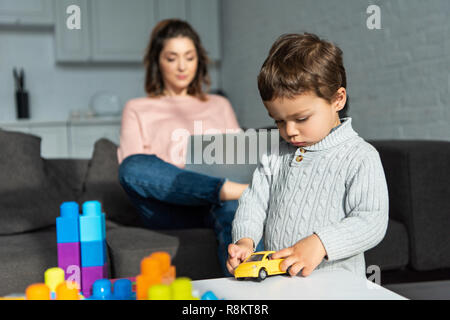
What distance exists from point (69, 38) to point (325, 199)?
10.9 feet

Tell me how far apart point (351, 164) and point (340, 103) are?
0.12 m

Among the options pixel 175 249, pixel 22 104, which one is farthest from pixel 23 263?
pixel 22 104

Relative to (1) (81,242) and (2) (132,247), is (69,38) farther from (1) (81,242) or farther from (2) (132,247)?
(1) (81,242)

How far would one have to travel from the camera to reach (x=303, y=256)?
0.72 meters

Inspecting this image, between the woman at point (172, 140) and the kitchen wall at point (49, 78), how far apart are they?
93.4 inches

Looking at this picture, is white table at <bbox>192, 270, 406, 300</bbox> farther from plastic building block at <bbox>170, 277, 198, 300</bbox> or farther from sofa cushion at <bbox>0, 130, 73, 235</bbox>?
sofa cushion at <bbox>0, 130, 73, 235</bbox>

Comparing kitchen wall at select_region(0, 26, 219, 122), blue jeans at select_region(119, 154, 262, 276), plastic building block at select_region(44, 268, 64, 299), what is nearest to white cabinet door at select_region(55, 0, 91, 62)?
kitchen wall at select_region(0, 26, 219, 122)

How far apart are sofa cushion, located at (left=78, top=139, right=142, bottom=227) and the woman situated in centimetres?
11

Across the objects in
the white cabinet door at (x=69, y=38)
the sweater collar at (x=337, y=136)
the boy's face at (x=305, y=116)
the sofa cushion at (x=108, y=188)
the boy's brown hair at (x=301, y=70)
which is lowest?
the sofa cushion at (x=108, y=188)

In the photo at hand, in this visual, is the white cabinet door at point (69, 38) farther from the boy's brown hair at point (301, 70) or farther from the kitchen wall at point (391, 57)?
the boy's brown hair at point (301, 70)

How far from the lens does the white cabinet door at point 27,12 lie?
11.6ft

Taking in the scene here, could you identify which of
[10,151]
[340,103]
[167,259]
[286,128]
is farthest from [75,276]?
[10,151]

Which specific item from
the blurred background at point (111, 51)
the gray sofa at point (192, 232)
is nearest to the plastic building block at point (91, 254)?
the gray sofa at point (192, 232)

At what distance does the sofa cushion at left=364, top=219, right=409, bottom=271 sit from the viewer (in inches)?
53.9
